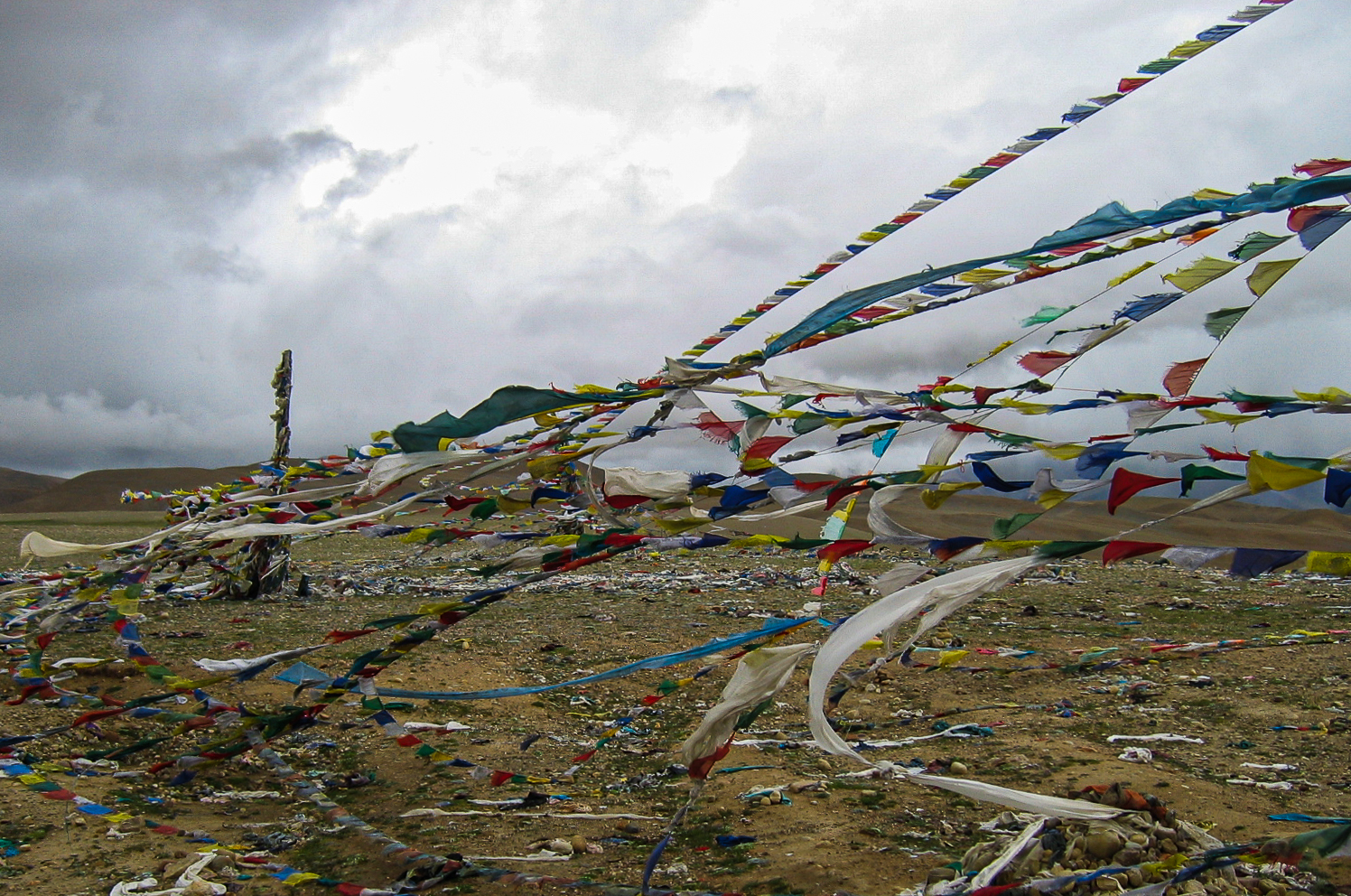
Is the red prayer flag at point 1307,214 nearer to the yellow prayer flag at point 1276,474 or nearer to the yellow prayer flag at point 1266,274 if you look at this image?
the yellow prayer flag at point 1266,274

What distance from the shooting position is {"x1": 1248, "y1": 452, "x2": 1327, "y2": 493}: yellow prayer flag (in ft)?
5.20

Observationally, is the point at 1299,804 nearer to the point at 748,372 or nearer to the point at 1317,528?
the point at 748,372

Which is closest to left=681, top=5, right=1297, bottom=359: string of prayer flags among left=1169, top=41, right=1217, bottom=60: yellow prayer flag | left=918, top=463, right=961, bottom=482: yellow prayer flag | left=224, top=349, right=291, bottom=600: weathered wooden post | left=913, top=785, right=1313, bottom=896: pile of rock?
left=1169, top=41, right=1217, bottom=60: yellow prayer flag

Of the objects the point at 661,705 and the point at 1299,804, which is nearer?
the point at 1299,804

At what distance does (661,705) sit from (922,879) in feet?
9.05

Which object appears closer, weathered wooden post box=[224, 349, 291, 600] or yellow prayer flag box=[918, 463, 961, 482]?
yellow prayer flag box=[918, 463, 961, 482]

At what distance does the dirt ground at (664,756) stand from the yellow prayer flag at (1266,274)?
150 centimetres

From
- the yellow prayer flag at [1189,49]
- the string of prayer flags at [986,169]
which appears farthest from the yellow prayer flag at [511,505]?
the yellow prayer flag at [1189,49]

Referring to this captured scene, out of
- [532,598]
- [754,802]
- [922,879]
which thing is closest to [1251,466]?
[922,879]

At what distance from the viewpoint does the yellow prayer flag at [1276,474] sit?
1585mm

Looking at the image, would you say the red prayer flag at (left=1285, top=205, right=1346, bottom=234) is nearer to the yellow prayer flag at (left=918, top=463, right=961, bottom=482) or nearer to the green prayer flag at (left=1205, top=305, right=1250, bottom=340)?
the green prayer flag at (left=1205, top=305, right=1250, bottom=340)

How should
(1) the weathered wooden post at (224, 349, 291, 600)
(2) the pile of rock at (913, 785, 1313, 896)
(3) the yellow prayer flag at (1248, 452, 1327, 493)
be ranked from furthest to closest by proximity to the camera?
(1) the weathered wooden post at (224, 349, 291, 600) → (2) the pile of rock at (913, 785, 1313, 896) → (3) the yellow prayer flag at (1248, 452, 1327, 493)

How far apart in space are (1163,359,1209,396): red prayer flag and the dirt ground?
1171mm

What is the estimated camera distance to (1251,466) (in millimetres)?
1600
